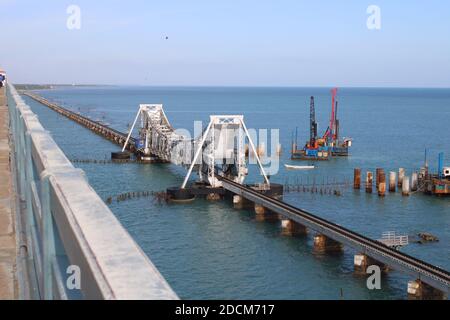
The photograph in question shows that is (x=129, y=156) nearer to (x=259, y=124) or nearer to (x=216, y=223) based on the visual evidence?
(x=216, y=223)

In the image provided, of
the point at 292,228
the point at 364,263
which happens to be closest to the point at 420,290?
the point at 364,263

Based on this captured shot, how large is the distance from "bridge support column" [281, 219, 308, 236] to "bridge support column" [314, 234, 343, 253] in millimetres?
4215

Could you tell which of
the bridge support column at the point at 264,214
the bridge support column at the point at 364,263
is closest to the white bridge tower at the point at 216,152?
the bridge support column at the point at 264,214

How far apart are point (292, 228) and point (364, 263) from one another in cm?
1058

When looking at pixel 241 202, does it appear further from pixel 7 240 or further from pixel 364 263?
pixel 7 240

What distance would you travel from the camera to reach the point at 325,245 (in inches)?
1550

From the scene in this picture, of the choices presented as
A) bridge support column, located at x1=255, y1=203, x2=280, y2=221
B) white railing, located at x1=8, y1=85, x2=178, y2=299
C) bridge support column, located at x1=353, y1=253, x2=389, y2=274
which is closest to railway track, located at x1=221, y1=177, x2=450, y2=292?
bridge support column, located at x1=353, y1=253, x2=389, y2=274

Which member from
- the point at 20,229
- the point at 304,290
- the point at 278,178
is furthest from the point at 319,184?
the point at 20,229

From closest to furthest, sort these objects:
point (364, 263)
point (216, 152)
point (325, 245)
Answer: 1. point (364, 263)
2. point (325, 245)
3. point (216, 152)

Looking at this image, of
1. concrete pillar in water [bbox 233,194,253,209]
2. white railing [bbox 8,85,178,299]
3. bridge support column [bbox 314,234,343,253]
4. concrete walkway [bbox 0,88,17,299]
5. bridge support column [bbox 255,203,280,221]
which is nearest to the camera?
white railing [bbox 8,85,178,299]

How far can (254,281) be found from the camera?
33.0 meters

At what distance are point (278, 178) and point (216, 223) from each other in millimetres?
25778

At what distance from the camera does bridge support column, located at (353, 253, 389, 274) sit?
3412 cm

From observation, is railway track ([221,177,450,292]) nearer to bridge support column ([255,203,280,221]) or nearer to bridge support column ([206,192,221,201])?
bridge support column ([255,203,280,221])
